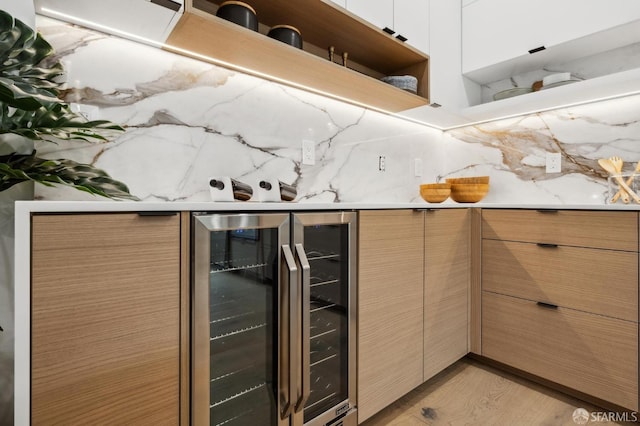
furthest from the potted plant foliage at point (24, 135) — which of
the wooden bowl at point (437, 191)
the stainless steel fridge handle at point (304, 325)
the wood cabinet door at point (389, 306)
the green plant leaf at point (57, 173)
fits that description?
the wooden bowl at point (437, 191)

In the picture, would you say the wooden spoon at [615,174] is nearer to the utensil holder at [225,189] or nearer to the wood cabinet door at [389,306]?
the wood cabinet door at [389,306]

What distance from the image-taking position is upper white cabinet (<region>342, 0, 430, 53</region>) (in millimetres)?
1694

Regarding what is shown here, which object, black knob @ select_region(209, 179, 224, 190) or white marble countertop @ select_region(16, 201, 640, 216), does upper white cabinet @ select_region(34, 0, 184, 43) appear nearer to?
black knob @ select_region(209, 179, 224, 190)

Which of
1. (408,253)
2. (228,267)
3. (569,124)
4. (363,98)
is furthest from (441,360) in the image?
(569,124)

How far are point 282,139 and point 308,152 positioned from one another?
0.60 ft

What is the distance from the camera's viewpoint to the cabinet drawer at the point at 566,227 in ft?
5.12

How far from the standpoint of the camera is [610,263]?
1599 mm

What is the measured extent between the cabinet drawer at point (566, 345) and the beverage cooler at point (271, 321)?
42.4 inches

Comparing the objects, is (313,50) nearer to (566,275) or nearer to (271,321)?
(271,321)

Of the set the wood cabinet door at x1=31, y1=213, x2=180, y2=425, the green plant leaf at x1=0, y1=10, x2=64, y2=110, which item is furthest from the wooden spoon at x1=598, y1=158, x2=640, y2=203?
the green plant leaf at x1=0, y1=10, x2=64, y2=110

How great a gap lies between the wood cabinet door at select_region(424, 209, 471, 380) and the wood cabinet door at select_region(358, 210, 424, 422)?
0.08 metres

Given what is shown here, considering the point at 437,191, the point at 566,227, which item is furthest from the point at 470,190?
the point at 566,227

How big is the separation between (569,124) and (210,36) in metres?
2.23

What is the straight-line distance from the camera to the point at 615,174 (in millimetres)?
1948
